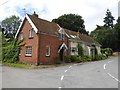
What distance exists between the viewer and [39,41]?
36.8 m

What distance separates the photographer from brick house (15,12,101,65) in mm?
36812

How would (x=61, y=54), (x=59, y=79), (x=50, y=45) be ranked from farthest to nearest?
1. (x=61, y=54)
2. (x=50, y=45)
3. (x=59, y=79)

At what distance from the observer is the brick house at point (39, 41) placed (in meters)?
36.8

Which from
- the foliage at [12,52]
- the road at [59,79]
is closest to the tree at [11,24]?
the foliage at [12,52]

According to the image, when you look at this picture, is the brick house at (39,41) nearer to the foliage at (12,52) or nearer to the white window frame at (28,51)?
the white window frame at (28,51)

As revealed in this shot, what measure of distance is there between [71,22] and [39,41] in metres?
49.9

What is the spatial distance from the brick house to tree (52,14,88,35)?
3993 centimetres

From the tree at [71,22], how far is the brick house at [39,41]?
131 ft

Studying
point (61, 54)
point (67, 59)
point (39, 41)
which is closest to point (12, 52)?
point (39, 41)

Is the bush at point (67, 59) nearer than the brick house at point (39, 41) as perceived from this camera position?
No

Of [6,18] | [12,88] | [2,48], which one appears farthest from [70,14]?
[12,88]

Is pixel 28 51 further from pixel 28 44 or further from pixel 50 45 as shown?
pixel 50 45

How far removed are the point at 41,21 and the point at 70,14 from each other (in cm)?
4813

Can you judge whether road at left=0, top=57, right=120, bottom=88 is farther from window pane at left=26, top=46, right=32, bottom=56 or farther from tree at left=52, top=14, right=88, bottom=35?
tree at left=52, top=14, right=88, bottom=35
